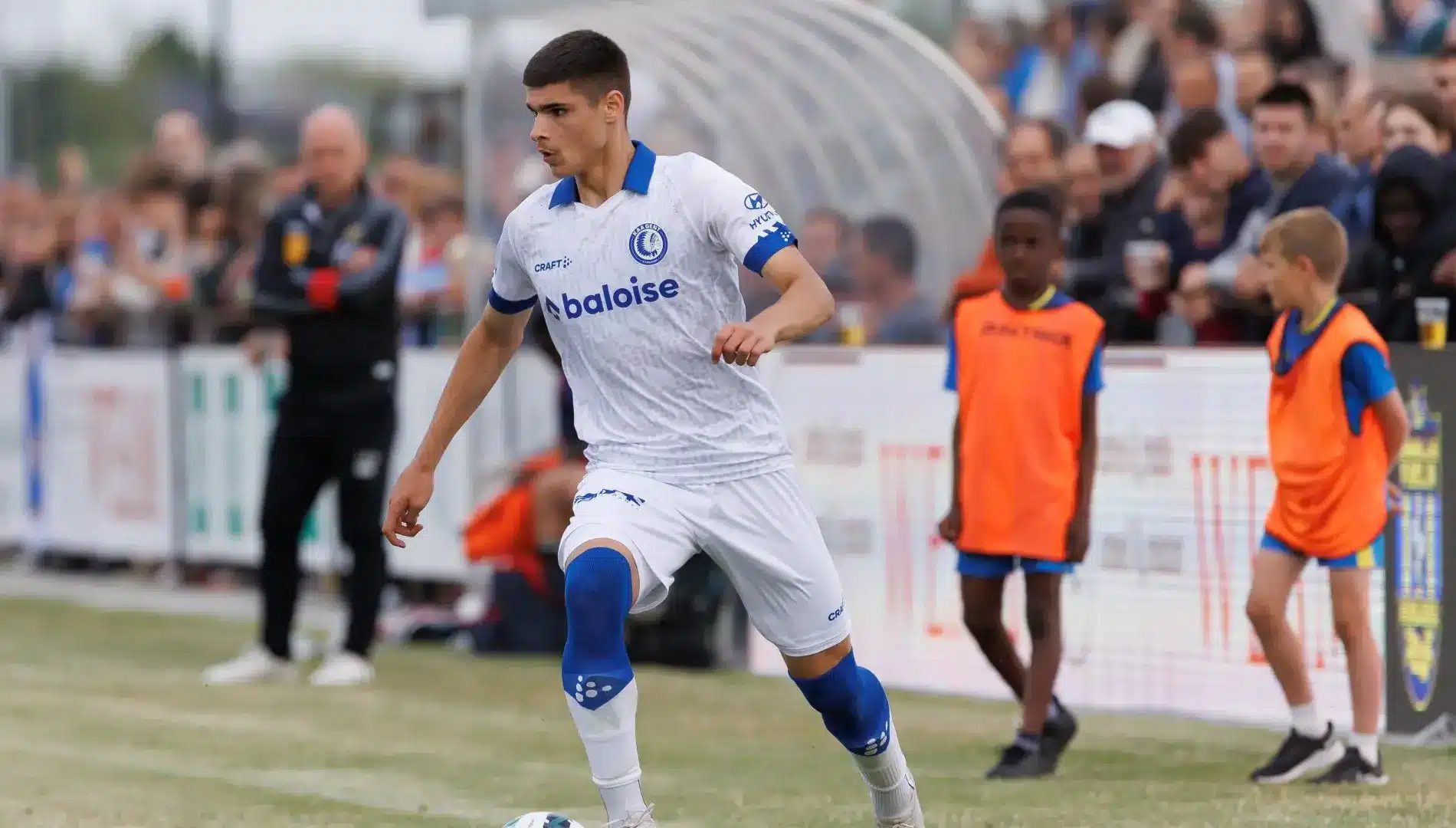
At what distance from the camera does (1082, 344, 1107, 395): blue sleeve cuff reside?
26.7 ft

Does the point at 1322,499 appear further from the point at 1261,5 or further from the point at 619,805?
the point at 1261,5

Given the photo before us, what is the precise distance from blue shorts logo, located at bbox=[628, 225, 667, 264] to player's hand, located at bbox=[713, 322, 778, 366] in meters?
0.71

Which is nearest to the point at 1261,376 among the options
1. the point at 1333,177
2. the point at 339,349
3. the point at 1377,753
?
the point at 1333,177

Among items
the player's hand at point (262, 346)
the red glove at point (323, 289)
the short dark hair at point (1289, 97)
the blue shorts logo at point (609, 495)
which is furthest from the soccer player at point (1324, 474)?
the player's hand at point (262, 346)

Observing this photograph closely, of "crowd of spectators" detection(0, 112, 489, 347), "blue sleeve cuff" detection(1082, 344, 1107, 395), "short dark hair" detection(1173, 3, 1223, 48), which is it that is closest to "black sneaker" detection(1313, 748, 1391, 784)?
"blue sleeve cuff" detection(1082, 344, 1107, 395)

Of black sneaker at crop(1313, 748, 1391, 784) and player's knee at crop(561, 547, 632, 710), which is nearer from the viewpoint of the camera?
player's knee at crop(561, 547, 632, 710)

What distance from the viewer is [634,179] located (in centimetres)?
609

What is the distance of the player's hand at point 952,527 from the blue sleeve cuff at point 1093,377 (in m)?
0.64

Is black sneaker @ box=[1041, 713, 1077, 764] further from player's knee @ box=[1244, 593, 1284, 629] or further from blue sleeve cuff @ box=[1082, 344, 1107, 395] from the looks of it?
blue sleeve cuff @ box=[1082, 344, 1107, 395]

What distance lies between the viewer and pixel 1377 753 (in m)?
7.69

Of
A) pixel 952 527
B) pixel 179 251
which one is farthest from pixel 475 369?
pixel 179 251

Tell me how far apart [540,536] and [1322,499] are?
198 inches

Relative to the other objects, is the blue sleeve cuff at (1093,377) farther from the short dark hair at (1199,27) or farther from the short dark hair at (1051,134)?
the short dark hair at (1199,27)

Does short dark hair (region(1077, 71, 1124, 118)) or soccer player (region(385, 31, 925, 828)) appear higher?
short dark hair (region(1077, 71, 1124, 118))
